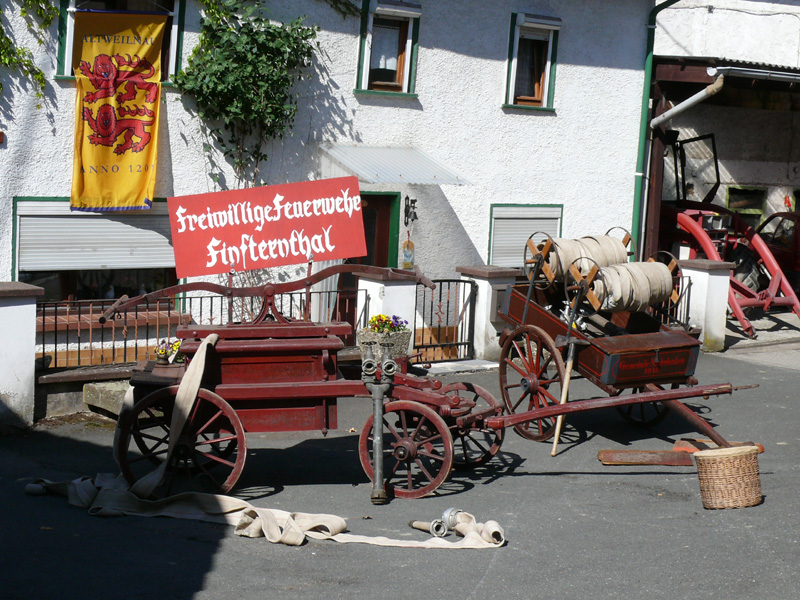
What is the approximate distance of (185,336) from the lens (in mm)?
7254

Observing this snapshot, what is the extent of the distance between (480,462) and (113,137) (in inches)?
237

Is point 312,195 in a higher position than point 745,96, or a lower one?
→ lower

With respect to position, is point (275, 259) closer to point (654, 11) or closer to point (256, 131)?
point (256, 131)

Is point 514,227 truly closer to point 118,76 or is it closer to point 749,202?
point 118,76

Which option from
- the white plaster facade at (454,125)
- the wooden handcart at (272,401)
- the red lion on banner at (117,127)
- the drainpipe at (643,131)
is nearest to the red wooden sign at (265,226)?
the wooden handcart at (272,401)

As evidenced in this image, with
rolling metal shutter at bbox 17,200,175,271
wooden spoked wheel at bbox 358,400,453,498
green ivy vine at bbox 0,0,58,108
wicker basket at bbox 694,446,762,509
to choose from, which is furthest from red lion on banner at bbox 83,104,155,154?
wicker basket at bbox 694,446,762,509

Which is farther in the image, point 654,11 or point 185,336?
point 654,11

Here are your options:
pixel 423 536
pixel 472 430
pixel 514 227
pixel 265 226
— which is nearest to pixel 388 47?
pixel 514 227

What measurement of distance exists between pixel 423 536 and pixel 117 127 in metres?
6.84

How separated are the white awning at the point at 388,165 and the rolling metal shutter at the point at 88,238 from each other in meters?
2.33

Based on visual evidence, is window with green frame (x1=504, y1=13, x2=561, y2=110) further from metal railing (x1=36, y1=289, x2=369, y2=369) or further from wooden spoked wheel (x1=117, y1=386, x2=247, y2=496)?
wooden spoked wheel (x1=117, y1=386, x2=247, y2=496)

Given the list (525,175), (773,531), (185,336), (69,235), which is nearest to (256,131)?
(69,235)

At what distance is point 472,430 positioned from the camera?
781cm

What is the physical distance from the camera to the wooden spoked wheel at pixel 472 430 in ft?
23.7
